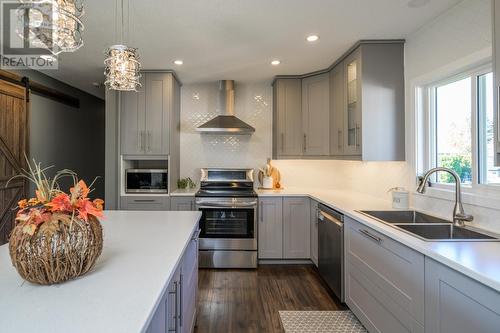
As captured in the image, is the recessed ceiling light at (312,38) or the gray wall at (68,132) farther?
the gray wall at (68,132)

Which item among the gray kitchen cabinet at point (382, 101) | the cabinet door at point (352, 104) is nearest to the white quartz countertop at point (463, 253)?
the gray kitchen cabinet at point (382, 101)

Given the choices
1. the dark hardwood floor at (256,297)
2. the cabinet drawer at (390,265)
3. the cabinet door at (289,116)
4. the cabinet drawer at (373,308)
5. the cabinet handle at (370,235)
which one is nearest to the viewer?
the cabinet drawer at (390,265)

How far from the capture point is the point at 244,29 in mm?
2410

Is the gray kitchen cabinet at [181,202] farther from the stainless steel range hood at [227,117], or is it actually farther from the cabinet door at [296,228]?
the cabinet door at [296,228]

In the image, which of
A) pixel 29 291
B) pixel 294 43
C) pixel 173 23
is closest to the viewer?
pixel 29 291

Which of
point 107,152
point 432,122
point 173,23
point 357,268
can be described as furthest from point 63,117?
point 432,122

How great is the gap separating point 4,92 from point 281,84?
134 inches

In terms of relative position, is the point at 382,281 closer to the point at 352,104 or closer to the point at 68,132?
the point at 352,104

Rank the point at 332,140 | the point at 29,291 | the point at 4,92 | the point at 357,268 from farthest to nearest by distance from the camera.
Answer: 1. the point at 332,140
2. the point at 4,92
3. the point at 357,268
4. the point at 29,291

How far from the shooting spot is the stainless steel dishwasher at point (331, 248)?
2.44m

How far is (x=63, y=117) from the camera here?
14.3ft

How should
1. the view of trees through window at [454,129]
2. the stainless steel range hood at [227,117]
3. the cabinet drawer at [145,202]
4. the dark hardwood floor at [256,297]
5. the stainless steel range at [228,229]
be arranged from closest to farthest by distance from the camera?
the view of trees through window at [454,129]
the dark hardwood floor at [256,297]
the stainless steel range at [228,229]
the cabinet drawer at [145,202]
the stainless steel range hood at [227,117]

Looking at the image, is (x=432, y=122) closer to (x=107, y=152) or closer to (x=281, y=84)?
(x=281, y=84)

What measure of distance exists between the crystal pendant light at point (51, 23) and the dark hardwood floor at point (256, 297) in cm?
215
